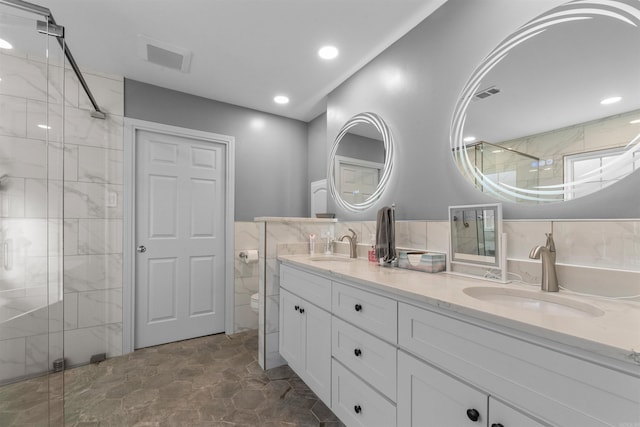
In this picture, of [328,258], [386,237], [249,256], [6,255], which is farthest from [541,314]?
[249,256]

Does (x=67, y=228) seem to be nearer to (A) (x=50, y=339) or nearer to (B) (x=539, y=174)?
(A) (x=50, y=339)

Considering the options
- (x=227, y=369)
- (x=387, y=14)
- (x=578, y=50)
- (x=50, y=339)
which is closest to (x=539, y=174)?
(x=578, y=50)

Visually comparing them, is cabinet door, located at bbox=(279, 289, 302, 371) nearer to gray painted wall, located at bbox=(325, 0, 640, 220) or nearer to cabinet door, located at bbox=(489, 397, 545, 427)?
gray painted wall, located at bbox=(325, 0, 640, 220)

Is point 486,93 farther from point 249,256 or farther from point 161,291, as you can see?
point 161,291

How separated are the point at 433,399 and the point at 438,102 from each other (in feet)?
5.06

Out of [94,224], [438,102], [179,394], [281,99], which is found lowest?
[179,394]

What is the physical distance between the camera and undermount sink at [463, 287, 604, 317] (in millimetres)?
937

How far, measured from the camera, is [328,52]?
82.4 inches

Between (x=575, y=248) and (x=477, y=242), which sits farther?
(x=477, y=242)

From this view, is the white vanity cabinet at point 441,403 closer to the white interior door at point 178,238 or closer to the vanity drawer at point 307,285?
the vanity drawer at point 307,285

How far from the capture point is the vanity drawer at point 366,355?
1117 mm

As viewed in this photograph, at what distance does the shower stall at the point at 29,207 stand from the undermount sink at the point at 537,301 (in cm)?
205

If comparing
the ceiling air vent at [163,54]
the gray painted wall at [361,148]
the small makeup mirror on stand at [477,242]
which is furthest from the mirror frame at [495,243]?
the ceiling air vent at [163,54]

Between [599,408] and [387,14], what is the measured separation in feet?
6.67
